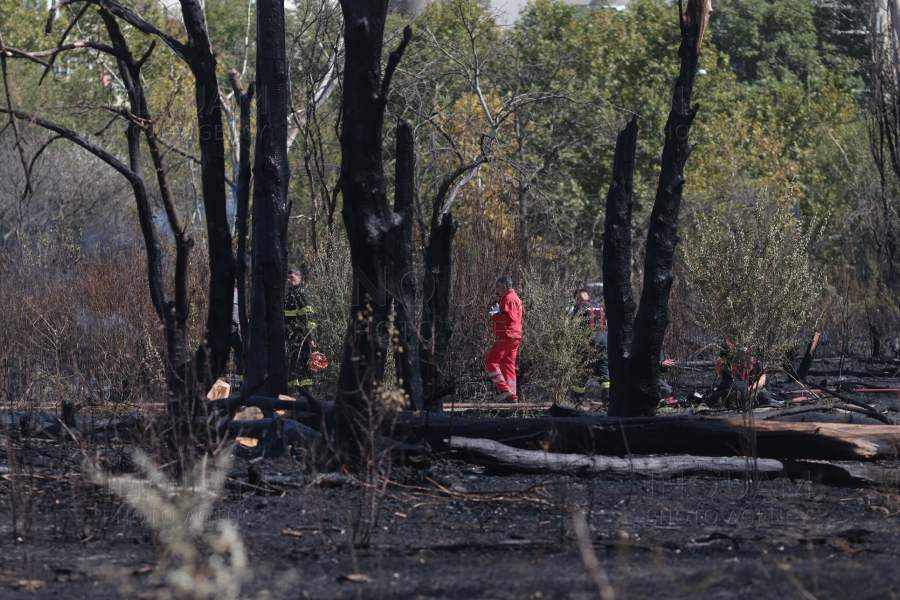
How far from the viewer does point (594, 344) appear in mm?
11281

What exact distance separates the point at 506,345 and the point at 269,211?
150 inches

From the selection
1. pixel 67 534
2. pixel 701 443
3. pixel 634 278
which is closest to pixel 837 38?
pixel 634 278

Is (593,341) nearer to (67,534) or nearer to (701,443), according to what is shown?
(701,443)

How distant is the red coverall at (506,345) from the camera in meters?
10.1

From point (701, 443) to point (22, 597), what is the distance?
403 centimetres

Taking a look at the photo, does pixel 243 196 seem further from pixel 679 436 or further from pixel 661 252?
pixel 679 436

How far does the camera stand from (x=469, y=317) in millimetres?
10852

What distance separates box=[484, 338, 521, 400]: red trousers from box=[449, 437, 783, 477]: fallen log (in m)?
4.60

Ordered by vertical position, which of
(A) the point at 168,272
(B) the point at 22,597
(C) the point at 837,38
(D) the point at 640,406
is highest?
(C) the point at 837,38

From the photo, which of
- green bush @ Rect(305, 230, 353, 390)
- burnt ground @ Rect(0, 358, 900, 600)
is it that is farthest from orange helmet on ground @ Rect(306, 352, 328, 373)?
burnt ground @ Rect(0, 358, 900, 600)

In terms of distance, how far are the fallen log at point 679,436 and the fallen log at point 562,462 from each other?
0.11 metres

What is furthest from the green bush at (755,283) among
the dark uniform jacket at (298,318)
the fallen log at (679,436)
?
the dark uniform jacket at (298,318)

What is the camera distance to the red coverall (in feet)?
33.1

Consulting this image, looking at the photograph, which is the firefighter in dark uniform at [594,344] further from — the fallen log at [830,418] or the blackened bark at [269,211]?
the blackened bark at [269,211]
